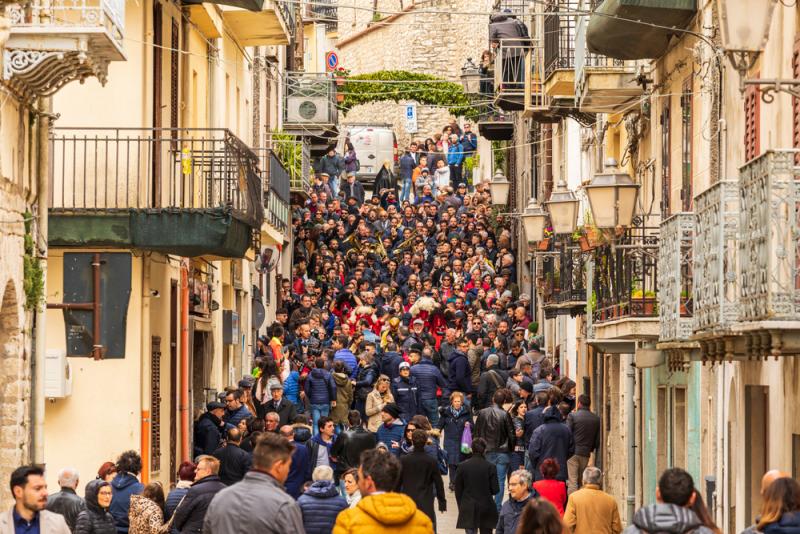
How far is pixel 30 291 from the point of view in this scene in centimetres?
1830

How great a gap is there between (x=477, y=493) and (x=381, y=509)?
9792mm

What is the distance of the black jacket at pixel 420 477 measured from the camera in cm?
2081

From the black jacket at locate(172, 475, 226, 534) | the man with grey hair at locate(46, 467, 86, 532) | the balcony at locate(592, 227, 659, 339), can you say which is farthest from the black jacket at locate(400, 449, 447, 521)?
the man with grey hair at locate(46, 467, 86, 532)

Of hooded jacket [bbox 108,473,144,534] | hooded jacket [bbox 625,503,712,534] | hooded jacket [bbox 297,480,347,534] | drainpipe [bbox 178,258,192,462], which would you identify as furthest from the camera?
drainpipe [bbox 178,258,192,462]

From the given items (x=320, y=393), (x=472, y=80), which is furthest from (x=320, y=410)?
(x=472, y=80)

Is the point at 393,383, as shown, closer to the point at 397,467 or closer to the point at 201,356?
the point at 201,356

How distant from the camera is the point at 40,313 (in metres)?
18.6

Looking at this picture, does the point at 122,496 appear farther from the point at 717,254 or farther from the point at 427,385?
the point at 427,385

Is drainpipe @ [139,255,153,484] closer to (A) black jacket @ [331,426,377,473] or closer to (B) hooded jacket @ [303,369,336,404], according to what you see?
(A) black jacket @ [331,426,377,473]

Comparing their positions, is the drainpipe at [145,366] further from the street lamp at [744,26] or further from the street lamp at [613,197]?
the street lamp at [744,26]

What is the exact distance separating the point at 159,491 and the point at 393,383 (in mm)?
14004

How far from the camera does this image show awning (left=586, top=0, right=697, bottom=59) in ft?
73.0

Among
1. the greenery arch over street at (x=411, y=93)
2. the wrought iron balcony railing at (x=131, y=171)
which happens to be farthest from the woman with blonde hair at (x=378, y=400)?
the greenery arch over street at (x=411, y=93)

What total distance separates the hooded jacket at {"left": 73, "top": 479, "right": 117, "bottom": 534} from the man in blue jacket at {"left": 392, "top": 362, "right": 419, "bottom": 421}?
1359cm
